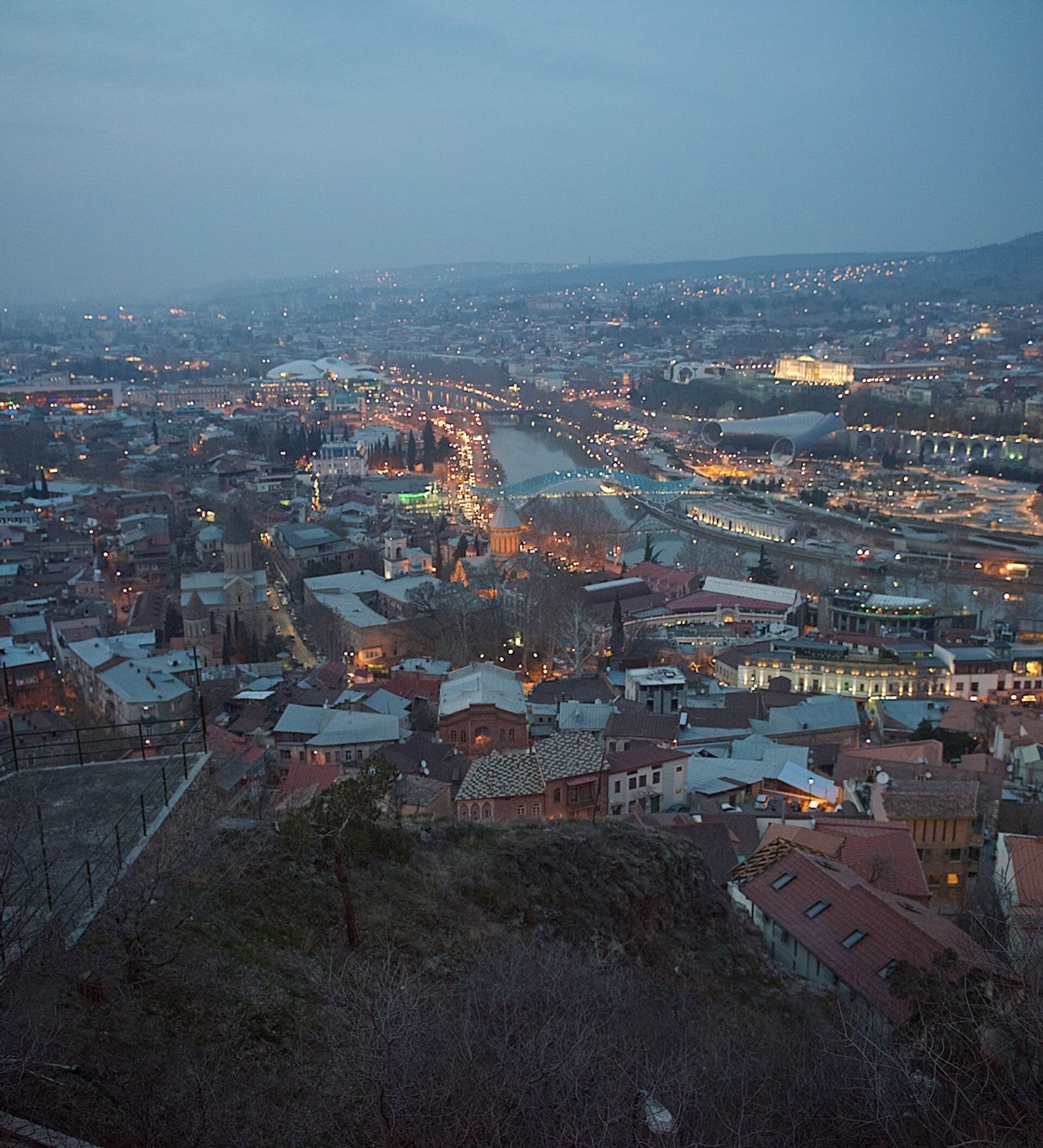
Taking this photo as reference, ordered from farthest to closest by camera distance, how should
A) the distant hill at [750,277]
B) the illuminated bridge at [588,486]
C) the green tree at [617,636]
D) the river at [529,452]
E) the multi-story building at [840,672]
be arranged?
the distant hill at [750,277] → the river at [529,452] → the illuminated bridge at [588,486] → the green tree at [617,636] → the multi-story building at [840,672]

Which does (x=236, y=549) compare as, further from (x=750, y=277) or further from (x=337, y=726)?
(x=750, y=277)

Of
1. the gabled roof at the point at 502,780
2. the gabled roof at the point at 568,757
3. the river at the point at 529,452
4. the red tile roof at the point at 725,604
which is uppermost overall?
the gabled roof at the point at 502,780

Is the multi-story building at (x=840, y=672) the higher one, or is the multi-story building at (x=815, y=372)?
the multi-story building at (x=840, y=672)

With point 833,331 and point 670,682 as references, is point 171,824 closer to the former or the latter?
point 670,682

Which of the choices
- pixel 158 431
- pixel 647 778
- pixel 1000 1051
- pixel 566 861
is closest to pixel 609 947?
pixel 566 861

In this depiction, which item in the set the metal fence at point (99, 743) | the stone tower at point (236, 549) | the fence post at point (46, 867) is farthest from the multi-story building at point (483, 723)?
the stone tower at point (236, 549)

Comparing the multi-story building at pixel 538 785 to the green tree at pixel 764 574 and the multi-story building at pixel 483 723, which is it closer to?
the multi-story building at pixel 483 723
